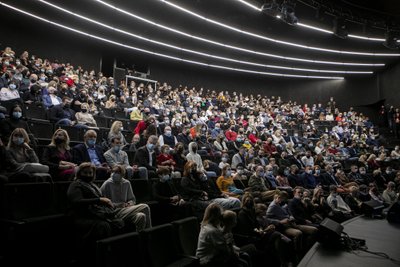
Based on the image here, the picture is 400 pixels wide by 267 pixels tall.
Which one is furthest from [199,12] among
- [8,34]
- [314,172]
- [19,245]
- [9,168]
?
[19,245]

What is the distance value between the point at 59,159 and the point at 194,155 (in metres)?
2.68

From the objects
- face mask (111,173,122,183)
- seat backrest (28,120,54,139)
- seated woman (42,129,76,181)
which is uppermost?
seat backrest (28,120,54,139)

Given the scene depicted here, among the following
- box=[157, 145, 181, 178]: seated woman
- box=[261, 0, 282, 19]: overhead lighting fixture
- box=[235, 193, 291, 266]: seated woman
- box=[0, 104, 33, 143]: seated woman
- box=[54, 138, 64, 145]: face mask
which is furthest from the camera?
box=[261, 0, 282, 19]: overhead lighting fixture

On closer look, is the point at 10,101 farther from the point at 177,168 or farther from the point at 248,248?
the point at 248,248

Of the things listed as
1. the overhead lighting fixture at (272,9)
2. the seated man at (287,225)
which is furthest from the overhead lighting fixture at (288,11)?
the seated man at (287,225)

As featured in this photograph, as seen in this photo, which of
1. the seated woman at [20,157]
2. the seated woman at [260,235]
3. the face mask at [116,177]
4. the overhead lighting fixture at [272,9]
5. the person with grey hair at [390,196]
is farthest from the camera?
the overhead lighting fixture at [272,9]

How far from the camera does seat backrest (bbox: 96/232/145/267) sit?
2.15 m

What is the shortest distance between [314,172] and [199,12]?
5.91 m

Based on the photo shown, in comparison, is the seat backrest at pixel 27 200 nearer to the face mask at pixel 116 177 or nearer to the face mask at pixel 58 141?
the face mask at pixel 116 177

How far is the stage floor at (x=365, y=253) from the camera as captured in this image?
3111 mm

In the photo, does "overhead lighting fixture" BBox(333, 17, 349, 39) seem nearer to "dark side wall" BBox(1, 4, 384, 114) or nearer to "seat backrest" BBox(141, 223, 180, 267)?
"dark side wall" BBox(1, 4, 384, 114)

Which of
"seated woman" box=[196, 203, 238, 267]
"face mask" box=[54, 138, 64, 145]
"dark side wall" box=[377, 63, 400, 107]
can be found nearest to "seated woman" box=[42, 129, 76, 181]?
"face mask" box=[54, 138, 64, 145]

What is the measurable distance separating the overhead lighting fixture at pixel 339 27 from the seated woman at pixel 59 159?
923cm

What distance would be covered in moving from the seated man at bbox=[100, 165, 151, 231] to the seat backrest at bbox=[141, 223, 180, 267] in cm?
44
